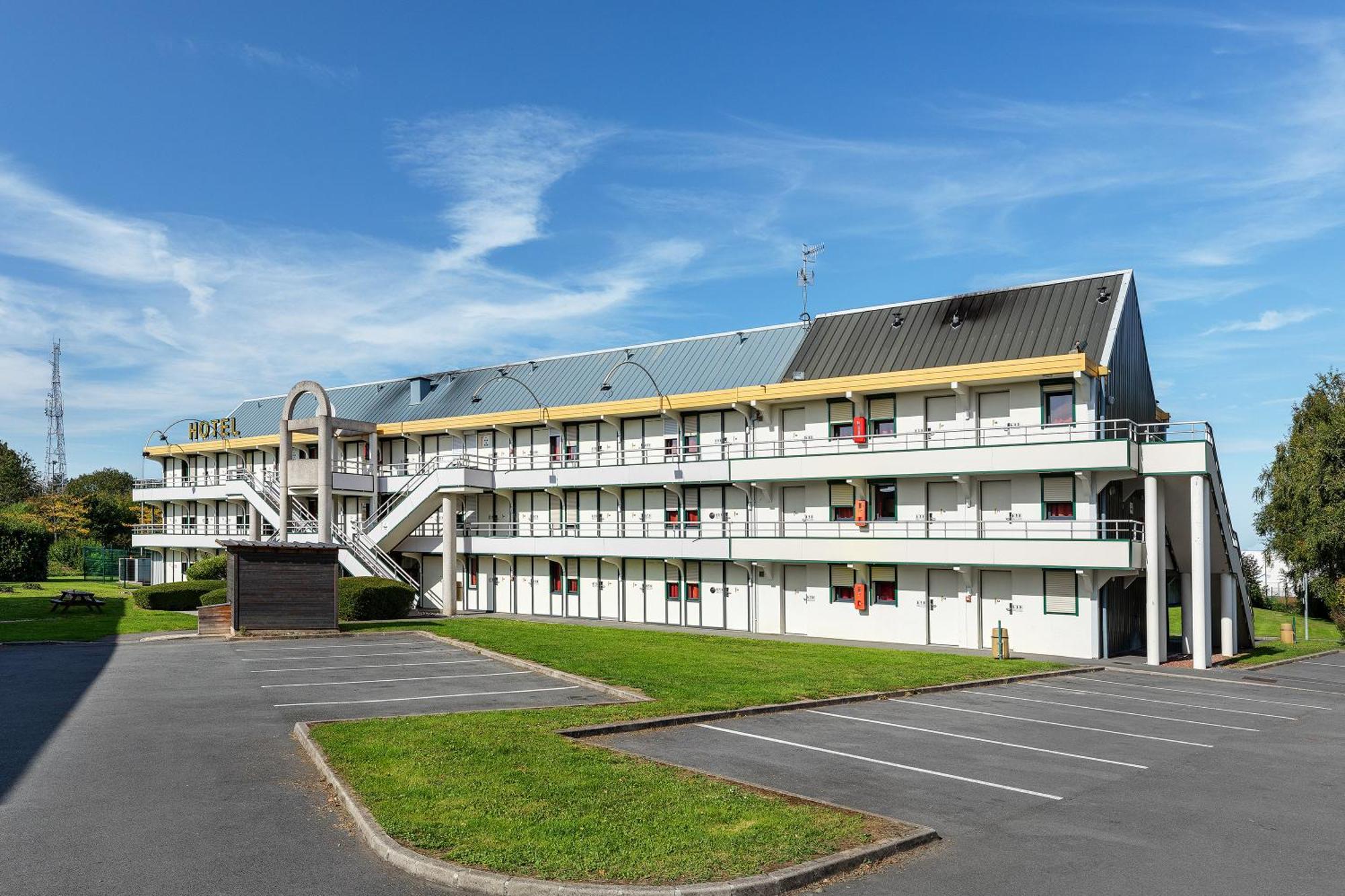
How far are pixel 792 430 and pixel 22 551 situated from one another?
60.7 m

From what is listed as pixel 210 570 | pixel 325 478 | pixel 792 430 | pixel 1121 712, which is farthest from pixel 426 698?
pixel 210 570

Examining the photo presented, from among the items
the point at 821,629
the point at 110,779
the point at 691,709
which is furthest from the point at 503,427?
the point at 110,779

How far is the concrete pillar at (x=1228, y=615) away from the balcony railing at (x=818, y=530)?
403 centimetres

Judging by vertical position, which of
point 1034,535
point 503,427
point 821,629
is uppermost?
point 503,427

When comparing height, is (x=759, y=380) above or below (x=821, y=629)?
above

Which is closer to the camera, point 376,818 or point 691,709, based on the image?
point 376,818

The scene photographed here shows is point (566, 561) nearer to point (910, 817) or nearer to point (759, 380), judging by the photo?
point (759, 380)

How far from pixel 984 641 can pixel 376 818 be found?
92.8 ft

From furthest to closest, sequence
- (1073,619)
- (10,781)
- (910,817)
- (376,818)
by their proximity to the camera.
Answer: (1073,619)
(10,781)
(910,817)
(376,818)

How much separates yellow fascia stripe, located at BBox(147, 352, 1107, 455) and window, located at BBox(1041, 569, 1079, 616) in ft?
22.3

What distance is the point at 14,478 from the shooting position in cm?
10806

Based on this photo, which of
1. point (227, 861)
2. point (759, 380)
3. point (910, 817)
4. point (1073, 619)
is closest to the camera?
point (227, 861)

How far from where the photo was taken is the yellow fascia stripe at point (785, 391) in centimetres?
3369

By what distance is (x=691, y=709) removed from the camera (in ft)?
61.9
